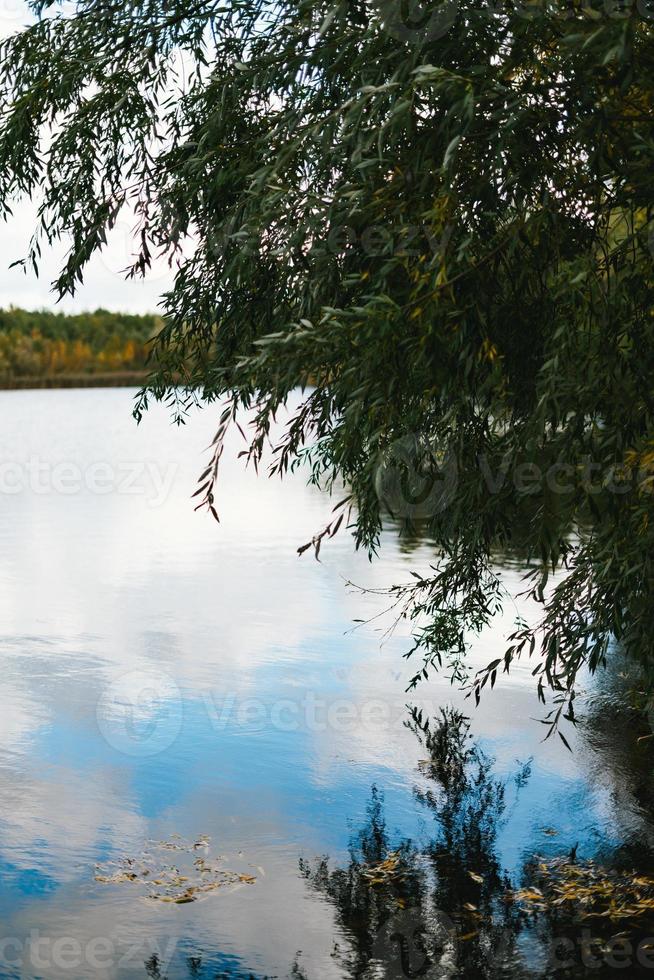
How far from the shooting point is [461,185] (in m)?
7.40

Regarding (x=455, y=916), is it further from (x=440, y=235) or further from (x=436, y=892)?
(x=440, y=235)

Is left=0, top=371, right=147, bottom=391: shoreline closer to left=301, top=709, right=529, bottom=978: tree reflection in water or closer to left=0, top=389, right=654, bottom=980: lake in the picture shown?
left=0, top=389, right=654, bottom=980: lake

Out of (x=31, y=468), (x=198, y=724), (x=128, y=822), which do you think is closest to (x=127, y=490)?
(x=31, y=468)

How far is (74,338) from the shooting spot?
13888cm

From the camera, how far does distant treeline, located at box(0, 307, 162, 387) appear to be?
137m

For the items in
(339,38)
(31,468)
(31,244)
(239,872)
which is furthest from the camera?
(31,468)

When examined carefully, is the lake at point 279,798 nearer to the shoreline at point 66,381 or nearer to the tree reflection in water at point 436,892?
the tree reflection in water at point 436,892

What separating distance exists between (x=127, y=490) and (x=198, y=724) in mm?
32041

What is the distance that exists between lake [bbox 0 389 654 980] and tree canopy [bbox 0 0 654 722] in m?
2.03

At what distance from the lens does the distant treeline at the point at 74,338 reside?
136750mm

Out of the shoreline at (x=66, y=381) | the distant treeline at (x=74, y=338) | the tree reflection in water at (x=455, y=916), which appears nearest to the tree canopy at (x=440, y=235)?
the tree reflection in water at (x=455, y=916)

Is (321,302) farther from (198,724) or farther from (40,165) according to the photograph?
(198,724)

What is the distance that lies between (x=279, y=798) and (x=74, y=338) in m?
132

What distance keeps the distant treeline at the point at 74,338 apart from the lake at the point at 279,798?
117416 mm
